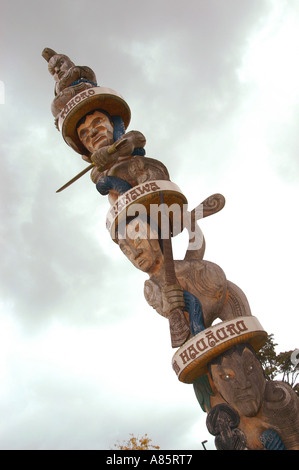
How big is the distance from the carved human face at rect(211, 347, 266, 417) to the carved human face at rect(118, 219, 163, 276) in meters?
1.83

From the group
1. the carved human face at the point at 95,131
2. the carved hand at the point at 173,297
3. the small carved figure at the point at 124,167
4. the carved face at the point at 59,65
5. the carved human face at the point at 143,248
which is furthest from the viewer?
the carved face at the point at 59,65

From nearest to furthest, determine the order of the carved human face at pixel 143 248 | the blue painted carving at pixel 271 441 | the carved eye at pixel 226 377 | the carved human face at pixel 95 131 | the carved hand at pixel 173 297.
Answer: the blue painted carving at pixel 271 441, the carved eye at pixel 226 377, the carved hand at pixel 173 297, the carved human face at pixel 143 248, the carved human face at pixel 95 131

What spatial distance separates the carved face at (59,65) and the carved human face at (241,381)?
7.50 m

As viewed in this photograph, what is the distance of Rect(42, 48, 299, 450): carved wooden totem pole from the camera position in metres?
4.78

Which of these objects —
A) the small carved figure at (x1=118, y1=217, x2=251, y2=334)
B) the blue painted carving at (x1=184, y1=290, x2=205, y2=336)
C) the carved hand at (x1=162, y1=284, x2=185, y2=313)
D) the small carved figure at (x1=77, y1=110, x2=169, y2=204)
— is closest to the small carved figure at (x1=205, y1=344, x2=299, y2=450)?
the blue painted carving at (x1=184, y1=290, x2=205, y2=336)

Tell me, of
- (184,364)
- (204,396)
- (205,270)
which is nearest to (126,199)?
(205,270)

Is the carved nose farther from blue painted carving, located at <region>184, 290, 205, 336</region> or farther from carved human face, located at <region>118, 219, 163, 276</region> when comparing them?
blue painted carving, located at <region>184, 290, 205, 336</region>

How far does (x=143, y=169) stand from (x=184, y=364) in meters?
3.39

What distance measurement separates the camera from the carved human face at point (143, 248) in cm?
625

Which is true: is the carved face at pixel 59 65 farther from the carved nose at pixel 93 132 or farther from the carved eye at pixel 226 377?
the carved eye at pixel 226 377

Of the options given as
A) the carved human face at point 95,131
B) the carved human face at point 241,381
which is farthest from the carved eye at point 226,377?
the carved human face at point 95,131

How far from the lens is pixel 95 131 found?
8.02 meters
